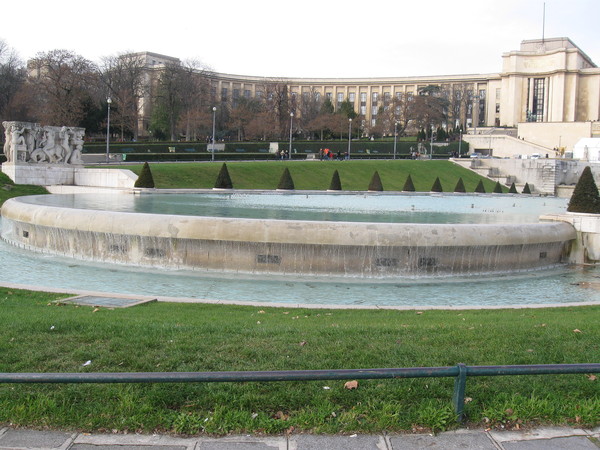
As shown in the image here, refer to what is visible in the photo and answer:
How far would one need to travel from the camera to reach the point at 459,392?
13.4 feet

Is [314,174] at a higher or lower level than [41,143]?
lower

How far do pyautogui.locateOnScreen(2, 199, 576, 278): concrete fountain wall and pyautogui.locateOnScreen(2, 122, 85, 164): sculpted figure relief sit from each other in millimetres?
21179

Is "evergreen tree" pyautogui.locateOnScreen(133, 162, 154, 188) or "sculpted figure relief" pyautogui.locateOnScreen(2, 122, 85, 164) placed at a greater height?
"sculpted figure relief" pyautogui.locateOnScreen(2, 122, 85, 164)

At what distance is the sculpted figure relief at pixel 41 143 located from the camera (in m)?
33.4

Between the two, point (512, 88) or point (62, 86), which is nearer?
point (62, 86)

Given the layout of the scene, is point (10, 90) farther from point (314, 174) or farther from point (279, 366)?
point (279, 366)

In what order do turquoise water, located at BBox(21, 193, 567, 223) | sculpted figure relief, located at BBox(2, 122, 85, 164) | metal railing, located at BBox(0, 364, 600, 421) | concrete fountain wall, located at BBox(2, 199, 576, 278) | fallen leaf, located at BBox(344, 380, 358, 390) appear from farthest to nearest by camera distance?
sculpted figure relief, located at BBox(2, 122, 85, 164) → turquoise water, located at BBox(21, 193, 567, 223) → concrete fountain wall, located at BBox(2, 199, 576, 278) → fallen leaf, located at BBox(344, 380, 358, 390) → metal railing, located at BBox(0, 364, 600, 421)

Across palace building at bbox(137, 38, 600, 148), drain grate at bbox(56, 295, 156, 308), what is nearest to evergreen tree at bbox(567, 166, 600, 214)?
drain grate at bbox(56, 295, 156, 308)

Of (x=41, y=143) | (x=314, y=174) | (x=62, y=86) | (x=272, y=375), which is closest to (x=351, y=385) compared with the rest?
(x=272, y=375)

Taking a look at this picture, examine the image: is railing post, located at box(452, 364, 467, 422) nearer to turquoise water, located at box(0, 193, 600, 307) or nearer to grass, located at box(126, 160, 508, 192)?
turquoise water, located at box(0, 193, 600, 307)

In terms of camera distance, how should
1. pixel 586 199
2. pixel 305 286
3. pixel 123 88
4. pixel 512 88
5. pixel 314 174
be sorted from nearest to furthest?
pixel 305 286 < pixel 586 199 < pixel 314 174 < pixel 123 88 < pixel 512 88

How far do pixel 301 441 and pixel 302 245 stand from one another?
960 centimetres

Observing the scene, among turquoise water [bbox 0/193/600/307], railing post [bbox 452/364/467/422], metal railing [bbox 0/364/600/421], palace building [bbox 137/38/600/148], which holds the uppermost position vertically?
palace building [bbox 137/38/600/148]

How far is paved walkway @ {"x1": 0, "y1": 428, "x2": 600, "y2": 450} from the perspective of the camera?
3.91m
